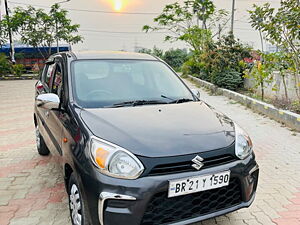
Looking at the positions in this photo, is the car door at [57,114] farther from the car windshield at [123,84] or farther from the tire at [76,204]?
the tire at [76,204]

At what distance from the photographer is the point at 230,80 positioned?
1069cm

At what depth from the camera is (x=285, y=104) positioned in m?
6.49

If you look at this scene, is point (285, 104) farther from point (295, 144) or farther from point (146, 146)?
point (146, 146)

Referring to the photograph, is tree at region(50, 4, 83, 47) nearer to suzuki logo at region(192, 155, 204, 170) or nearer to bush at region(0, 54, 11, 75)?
bush at region(0, 54, 11, 75)

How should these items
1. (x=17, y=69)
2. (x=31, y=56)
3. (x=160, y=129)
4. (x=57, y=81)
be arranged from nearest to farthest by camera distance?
(x=160, y=129) → (x=57, y=81) → (x=17, y=69) → (x=31, y=56)

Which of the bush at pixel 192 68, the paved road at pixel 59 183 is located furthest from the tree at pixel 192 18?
the paved road at pixel 59 183

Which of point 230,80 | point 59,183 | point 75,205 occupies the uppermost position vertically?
point 230,80

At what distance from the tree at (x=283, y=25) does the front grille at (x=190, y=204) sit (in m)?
5.12

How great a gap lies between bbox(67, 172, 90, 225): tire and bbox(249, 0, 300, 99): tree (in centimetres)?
579

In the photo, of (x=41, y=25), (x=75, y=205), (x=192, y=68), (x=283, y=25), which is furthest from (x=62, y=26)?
(x=75, y=205)

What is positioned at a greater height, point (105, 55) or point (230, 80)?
point (105, 55)

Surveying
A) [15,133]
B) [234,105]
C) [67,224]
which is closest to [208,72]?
[234,105]

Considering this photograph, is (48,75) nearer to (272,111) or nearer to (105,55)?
(105,55)

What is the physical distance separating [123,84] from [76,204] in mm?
1346
